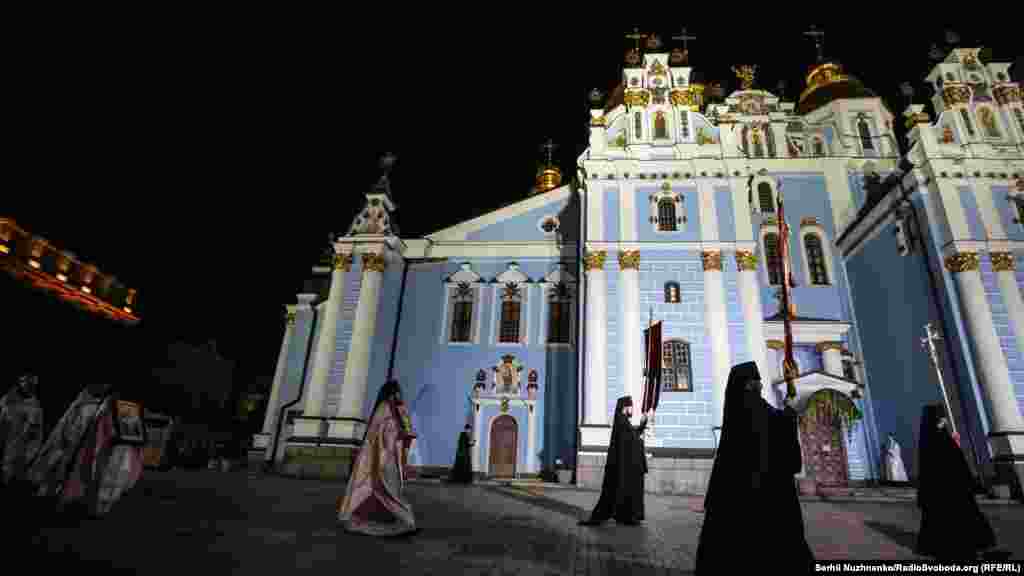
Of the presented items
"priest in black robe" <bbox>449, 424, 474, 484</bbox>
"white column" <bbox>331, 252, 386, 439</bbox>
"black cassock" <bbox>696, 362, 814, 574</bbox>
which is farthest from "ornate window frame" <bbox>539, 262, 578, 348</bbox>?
"black cassock" <bbox>696, 362, 814, 574</bbox>

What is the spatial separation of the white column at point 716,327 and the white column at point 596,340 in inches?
126

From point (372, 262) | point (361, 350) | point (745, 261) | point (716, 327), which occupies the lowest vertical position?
point (361, 350)

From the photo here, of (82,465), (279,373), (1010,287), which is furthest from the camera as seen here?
(279,373)

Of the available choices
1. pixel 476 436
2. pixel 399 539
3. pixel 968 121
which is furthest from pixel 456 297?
pixel 968 121

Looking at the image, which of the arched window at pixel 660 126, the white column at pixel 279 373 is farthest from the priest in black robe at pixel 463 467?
the arched window at pixel 660 126

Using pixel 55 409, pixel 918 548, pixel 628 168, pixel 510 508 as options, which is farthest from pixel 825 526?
pixel 55 409

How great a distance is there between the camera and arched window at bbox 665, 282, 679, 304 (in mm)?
16875

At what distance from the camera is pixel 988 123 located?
17.3 m

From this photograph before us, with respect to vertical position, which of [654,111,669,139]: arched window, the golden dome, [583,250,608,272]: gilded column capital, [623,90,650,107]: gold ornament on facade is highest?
the golden dome

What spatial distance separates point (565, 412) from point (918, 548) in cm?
1275

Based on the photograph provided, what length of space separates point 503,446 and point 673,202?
34.3ft

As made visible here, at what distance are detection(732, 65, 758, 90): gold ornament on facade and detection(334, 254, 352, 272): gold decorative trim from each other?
61.9 ft

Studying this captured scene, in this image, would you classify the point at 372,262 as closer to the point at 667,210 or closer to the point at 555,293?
the point at 555,293

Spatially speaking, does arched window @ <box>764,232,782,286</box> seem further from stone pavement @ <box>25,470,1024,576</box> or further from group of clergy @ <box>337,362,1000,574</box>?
group of clergy @ <box>337,362,1000,574</box>
